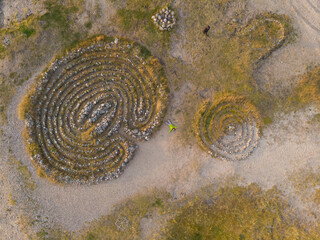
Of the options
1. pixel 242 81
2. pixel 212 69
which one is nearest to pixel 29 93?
pixel 212 69

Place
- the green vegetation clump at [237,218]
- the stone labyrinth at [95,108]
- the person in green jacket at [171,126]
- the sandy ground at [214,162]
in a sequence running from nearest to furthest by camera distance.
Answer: the green vegetation clump at [237,218]
the sandy ground at [214,162]
the person in green jacket at [171,126]
the stone labyrinth at [95,108]

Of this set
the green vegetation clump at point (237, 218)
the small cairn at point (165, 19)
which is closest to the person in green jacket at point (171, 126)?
the green vegetation clump at point (237, 218)

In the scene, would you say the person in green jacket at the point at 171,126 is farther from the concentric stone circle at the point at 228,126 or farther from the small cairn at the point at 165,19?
the small cairn at the point at 165,19

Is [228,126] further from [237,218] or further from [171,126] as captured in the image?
[237,218]

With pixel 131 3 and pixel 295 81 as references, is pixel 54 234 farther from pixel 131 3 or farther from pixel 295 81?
pixel 295 81

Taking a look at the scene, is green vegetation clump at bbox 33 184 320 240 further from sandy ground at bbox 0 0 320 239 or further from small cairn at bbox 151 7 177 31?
small cairn at bbox 151 7 177 31

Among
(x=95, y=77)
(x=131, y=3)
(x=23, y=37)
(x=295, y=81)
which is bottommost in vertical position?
(x=23, y=37)

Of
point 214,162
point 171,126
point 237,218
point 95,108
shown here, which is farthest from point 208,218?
point 95,108
